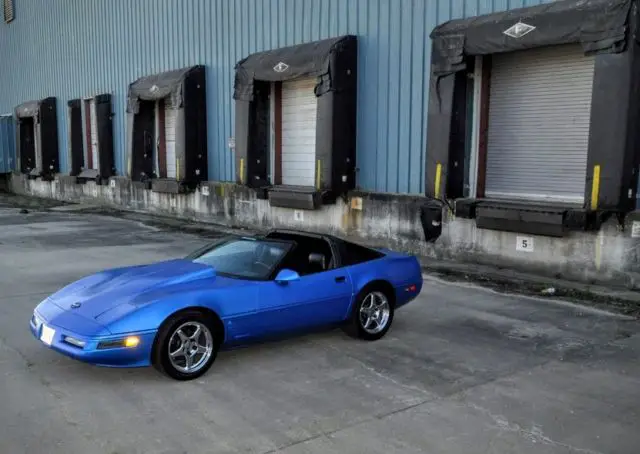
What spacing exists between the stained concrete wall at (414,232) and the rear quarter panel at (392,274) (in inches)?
142

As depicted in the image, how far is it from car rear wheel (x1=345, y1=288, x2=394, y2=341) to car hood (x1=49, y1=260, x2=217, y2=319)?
1554mm

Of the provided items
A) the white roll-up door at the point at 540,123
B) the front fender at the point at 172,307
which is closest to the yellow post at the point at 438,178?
the white roll-up door at the point at 540,123

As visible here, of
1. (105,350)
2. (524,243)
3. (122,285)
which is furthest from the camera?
(524,243)

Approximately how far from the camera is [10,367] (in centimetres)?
560

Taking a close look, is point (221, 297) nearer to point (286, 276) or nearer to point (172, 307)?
point (172, 307)

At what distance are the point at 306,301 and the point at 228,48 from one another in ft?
42.0

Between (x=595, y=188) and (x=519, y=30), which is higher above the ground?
A: (x=519, y=30)

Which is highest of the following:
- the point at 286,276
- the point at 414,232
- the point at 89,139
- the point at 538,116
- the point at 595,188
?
the point at 538,116

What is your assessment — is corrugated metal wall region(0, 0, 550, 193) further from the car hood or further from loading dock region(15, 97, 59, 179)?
the car hood

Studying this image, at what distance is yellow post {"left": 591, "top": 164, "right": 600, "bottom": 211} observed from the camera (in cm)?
874

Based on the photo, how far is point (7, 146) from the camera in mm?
33406

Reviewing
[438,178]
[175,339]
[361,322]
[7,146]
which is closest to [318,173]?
[438,178]

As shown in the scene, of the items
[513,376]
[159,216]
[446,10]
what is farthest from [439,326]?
[159,216]

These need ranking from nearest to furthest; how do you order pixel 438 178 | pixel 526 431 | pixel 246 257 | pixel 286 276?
pixel 526 431, pixel 286 276, pixel 246 257, pixel 438 178
